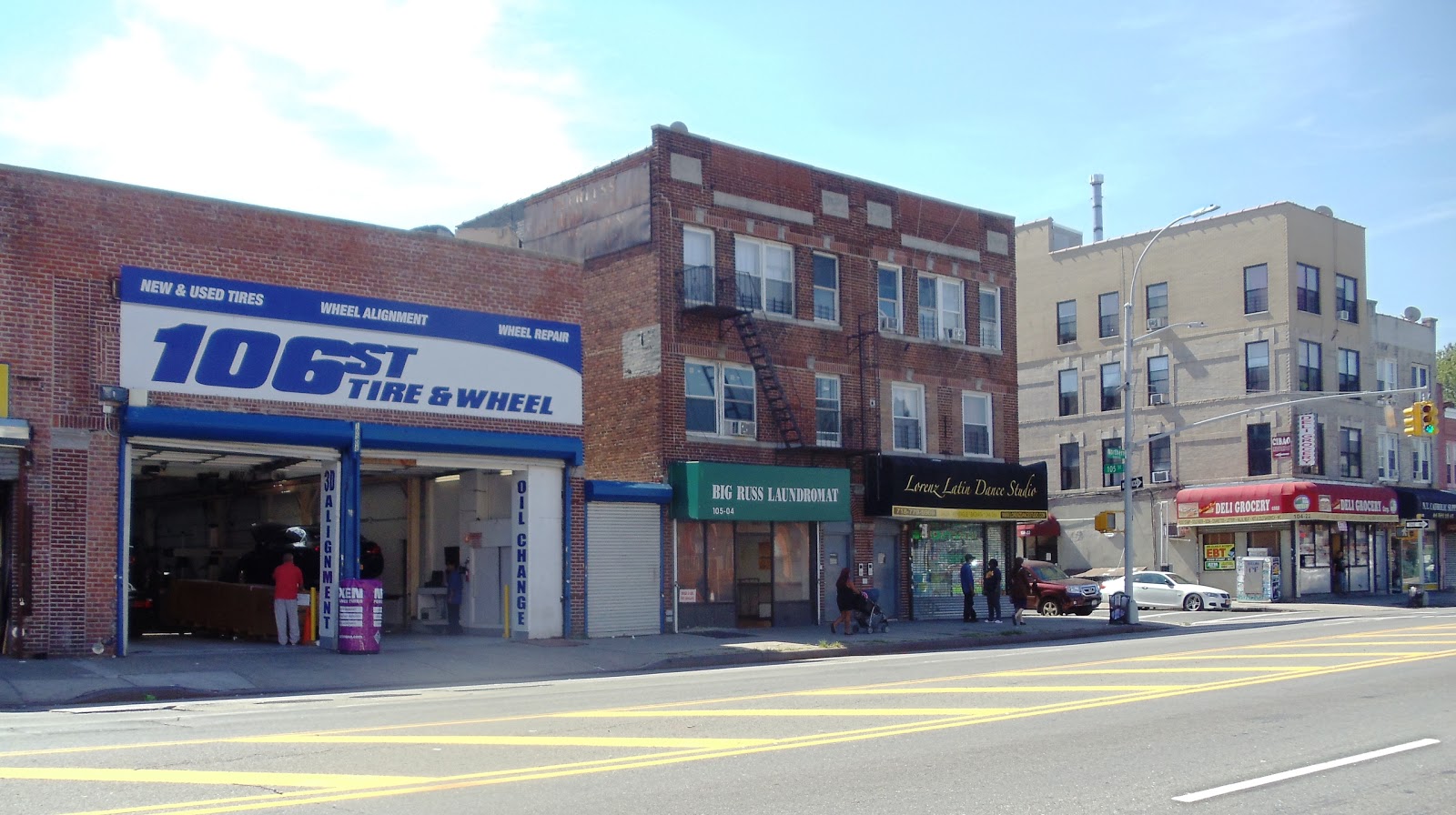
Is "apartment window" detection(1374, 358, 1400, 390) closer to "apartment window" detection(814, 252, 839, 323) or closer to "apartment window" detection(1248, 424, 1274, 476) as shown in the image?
"apartment window" detection(1248, 424, 1274, 476)

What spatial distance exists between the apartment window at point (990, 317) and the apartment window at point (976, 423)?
5.02ft

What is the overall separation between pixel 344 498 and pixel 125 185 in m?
6.16

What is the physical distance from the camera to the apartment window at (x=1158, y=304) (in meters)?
51.2

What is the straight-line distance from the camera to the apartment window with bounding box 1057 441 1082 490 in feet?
174

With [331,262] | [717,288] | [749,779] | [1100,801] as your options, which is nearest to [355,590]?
[331,262]

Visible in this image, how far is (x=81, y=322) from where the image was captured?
2053cm

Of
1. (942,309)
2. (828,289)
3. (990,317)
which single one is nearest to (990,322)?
(990,317)

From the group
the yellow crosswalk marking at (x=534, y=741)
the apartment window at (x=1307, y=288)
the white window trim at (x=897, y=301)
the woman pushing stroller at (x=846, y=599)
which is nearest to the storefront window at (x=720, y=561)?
the woman pushing stroller at (x=846, y=599)

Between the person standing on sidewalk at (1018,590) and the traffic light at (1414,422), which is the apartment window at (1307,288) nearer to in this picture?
the traffic light at (1414,422)

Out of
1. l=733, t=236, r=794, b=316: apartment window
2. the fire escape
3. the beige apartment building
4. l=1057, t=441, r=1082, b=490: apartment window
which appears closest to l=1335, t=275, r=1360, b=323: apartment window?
the beige apartment building

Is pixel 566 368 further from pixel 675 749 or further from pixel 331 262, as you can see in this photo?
pixel 675 749

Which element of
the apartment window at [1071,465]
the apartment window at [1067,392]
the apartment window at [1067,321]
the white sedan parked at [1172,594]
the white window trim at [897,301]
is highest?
the apartment window at [1067,321]

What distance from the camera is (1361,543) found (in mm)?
50500

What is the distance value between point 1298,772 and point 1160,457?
4358cm
